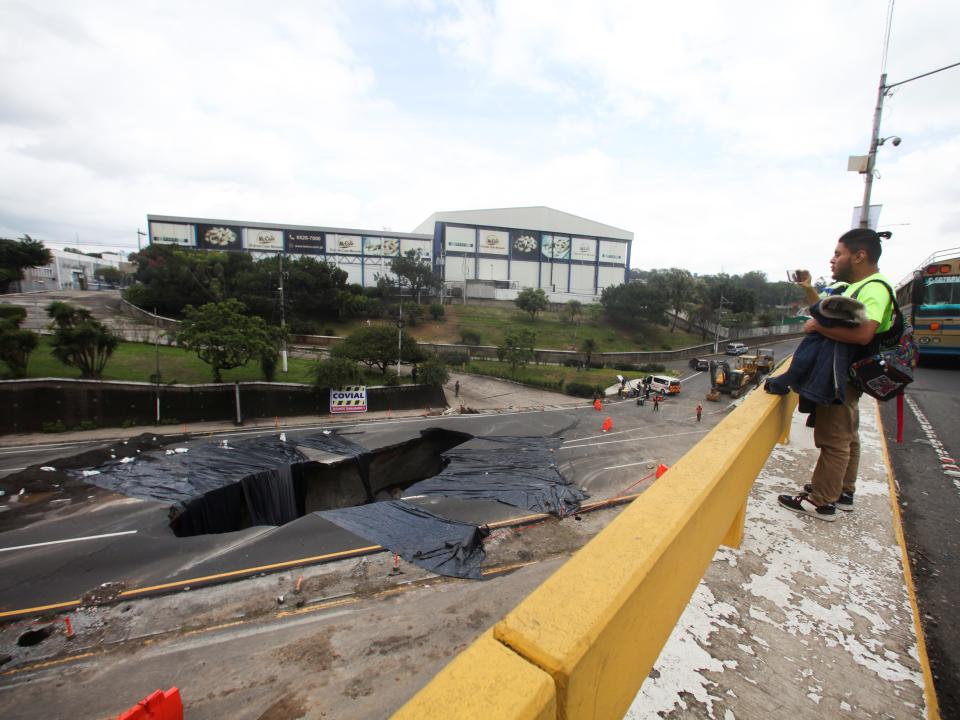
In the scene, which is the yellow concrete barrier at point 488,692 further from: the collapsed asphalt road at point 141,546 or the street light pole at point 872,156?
the street light pole at point 872,156

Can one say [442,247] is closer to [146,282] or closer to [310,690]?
[146,282]

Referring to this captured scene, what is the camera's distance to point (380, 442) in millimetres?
18047

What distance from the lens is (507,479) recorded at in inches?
550

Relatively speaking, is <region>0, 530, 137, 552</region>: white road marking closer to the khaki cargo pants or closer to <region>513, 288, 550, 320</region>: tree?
the khaki cargo pants

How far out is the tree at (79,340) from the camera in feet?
64.3

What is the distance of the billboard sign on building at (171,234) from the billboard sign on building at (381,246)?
77.5 ft

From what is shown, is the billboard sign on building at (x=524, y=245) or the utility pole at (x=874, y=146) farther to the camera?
the billboard sign on building at (x=524, y=245)

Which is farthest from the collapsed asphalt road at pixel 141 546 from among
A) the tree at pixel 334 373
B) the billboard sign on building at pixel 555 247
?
the billboard sign on building at pixel 555 247

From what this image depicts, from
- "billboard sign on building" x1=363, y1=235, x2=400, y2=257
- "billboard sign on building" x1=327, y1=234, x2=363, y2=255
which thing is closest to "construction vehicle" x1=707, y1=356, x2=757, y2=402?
"billboard sign on building" x1=363, y1=235, x2=400, y2=257

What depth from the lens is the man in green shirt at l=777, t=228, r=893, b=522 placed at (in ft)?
8.40

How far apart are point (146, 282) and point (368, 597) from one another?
4975 cm

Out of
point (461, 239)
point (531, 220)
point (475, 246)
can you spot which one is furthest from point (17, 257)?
point (531, 220)

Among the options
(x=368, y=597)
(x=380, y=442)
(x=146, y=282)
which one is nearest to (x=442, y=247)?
(x=146, y=282)

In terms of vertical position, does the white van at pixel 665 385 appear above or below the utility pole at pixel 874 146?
below
